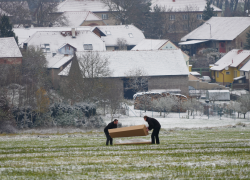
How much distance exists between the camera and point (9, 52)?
5916 cm

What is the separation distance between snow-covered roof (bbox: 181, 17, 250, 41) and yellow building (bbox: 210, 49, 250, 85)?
1683cm

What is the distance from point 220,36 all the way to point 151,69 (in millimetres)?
35060

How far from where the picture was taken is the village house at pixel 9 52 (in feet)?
190

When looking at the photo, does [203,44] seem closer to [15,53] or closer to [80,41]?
[80,41]

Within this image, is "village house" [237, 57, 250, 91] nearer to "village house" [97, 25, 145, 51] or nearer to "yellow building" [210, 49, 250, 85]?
"yellow building" [210, 49, 250, 85]

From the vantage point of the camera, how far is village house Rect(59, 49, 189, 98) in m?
55.0

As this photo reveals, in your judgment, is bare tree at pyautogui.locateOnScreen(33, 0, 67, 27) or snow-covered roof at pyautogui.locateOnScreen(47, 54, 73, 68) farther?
bare tree at pyautogui.locateOnScreen(33, 0, 67, 27)

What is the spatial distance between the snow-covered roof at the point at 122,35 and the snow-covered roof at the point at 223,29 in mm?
12316

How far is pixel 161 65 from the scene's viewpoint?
57906 mm

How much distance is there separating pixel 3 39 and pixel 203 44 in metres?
46.6

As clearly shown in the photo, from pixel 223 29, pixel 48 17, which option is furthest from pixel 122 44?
pixel 48 17

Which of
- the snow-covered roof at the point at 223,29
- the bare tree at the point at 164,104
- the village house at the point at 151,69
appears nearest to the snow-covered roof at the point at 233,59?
the village house at the point at 151,69

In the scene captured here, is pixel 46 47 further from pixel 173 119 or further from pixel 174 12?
pixel 174 12

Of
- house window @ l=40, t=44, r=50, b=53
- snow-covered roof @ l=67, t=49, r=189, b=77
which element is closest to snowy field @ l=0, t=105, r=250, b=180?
snow-covered roof @ l=67, t=49, r=189, b=77
